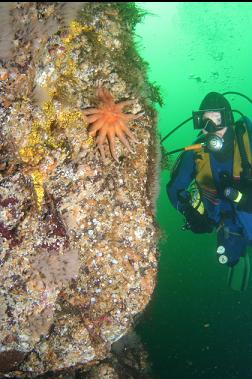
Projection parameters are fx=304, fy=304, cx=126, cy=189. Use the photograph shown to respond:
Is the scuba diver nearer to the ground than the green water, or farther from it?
farther from it

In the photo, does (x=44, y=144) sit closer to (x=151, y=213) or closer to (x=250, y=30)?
(x=151, y=213)

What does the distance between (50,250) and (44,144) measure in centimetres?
121

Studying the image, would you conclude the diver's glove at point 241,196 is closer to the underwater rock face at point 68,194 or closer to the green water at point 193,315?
the green water at point 193,315

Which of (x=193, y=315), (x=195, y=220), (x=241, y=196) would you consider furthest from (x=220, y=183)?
(x=193, y=315)

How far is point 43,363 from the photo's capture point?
12.7ft

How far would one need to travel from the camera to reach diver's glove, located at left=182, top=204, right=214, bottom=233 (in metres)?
6.11

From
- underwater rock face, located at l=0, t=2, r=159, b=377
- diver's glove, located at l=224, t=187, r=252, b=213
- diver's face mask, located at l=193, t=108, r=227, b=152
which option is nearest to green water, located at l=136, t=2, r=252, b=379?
diver's face mask, located at l=193, t=108, r=227, b=152

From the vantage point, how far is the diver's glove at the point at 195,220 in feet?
20.1

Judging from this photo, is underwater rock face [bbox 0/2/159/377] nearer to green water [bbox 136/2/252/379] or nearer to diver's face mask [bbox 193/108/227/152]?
green water [bbox 136/2/252/379]

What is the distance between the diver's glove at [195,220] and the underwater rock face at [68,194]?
7.59 feet

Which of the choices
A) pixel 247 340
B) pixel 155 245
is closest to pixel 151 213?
pixel 155 245

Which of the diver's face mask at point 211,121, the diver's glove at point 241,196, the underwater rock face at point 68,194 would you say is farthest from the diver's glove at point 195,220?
the underwater rock face at point 68,194

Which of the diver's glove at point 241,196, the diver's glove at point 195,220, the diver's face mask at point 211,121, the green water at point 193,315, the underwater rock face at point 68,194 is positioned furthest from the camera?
the green water at point 193,315

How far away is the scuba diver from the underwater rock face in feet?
7.22
